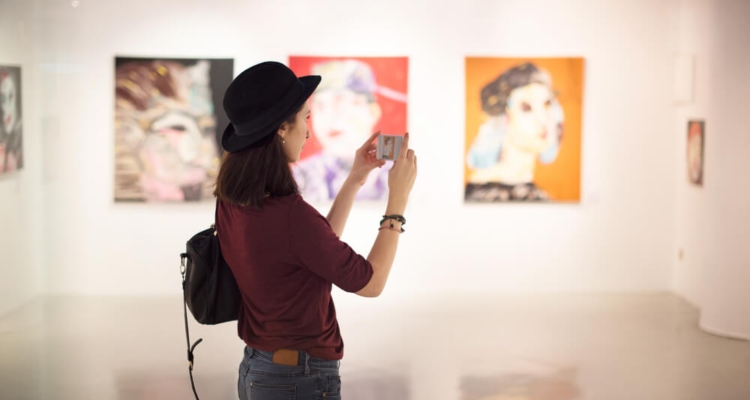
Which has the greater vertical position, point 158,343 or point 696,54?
point 696,54

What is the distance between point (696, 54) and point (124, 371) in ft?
19.6

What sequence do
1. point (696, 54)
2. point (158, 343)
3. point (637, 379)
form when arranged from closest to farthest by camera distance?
point (637, 379) < point (158, 343) < point (696, 54)

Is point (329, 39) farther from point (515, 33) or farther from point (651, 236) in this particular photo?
point (651, 236)

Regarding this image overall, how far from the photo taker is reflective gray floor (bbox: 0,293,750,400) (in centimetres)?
557

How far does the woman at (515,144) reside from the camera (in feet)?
28.7

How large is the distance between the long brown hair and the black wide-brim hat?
1.0 inches

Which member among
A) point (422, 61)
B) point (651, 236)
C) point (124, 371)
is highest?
point (422, 61)

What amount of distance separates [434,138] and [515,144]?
2.80 feet

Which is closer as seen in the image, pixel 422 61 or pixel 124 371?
pixel 124 371

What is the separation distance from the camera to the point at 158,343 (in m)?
6.79

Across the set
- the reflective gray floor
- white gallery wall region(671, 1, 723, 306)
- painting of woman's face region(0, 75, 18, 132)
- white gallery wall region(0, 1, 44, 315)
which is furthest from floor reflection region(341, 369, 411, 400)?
painting of woman's face region(0, 75, 18, 132)

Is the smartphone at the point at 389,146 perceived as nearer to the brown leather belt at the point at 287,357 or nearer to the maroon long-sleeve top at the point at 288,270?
the maroon long-sleeve top at the point at 288,270

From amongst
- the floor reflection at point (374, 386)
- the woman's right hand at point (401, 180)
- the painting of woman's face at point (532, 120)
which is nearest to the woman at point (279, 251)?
the woman's right hand at point (401, 180)

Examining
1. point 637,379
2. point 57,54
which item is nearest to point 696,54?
point 637,379
